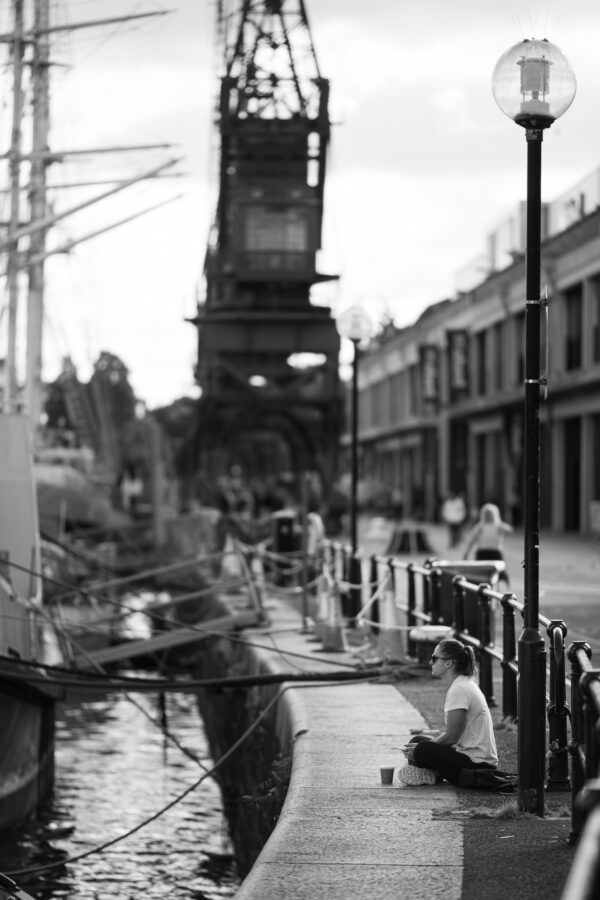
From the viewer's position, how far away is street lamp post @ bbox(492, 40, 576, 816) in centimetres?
867

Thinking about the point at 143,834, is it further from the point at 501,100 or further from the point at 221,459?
the point at 221,459

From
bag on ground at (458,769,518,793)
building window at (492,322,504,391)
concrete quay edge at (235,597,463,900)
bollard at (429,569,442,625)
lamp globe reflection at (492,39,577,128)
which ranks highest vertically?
building window at (492,322,504,391)

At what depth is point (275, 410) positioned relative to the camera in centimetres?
4972

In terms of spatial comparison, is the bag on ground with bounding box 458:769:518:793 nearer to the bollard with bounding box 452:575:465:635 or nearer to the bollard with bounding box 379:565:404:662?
the bollard with bounding box 452:575:465:635

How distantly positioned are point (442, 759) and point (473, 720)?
0.32m

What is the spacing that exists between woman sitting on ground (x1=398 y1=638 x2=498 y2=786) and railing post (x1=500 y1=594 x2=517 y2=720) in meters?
1.66

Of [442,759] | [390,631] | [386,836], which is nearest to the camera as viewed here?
[386,836]

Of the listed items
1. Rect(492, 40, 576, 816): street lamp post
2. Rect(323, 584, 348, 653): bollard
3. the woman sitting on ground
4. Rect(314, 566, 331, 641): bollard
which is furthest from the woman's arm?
Rect(314, 566, 331, 641): bollard

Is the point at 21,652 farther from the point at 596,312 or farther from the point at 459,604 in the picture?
the point at 596,312

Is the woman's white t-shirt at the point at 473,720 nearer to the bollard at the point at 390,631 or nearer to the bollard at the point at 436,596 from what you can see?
the bollard at the point at 436,596

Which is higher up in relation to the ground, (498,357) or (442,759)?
(498,357)

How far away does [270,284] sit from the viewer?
161 ft

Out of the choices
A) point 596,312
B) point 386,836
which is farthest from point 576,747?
point 596,312

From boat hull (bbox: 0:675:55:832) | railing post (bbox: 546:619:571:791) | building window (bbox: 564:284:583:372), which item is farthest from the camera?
building window (bbox: 564:284:583:372)
